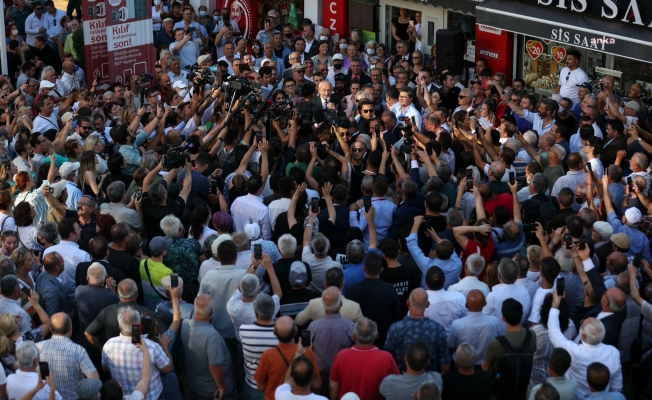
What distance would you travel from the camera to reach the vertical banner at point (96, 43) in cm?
1487

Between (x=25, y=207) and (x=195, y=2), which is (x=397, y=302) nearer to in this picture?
(x=25, y=207)

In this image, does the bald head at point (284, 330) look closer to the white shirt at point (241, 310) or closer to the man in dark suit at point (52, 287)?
the white shirt at point (241, 310)

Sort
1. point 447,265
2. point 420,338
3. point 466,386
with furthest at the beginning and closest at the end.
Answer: point 447,265 → point 420,338 → point 466,386

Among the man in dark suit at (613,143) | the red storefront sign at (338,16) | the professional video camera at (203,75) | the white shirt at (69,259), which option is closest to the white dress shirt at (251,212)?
the white shirt at (69,259)

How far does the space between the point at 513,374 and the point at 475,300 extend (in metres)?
0.66

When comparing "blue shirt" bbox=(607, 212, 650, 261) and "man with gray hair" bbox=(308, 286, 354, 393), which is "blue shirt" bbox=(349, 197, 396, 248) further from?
"man with gray hair" bbox=(308, 286, 354, 393)

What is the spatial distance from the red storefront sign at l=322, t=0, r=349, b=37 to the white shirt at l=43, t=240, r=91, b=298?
11.6 metres

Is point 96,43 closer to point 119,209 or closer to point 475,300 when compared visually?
point 119,209

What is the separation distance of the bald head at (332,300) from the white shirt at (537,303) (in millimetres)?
1455

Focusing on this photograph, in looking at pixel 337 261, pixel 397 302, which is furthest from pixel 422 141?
pixel 397 302

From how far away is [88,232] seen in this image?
9047 mm

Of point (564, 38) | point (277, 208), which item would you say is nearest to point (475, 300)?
point (277, 208)

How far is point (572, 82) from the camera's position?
13758 mm

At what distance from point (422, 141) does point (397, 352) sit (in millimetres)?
4421
